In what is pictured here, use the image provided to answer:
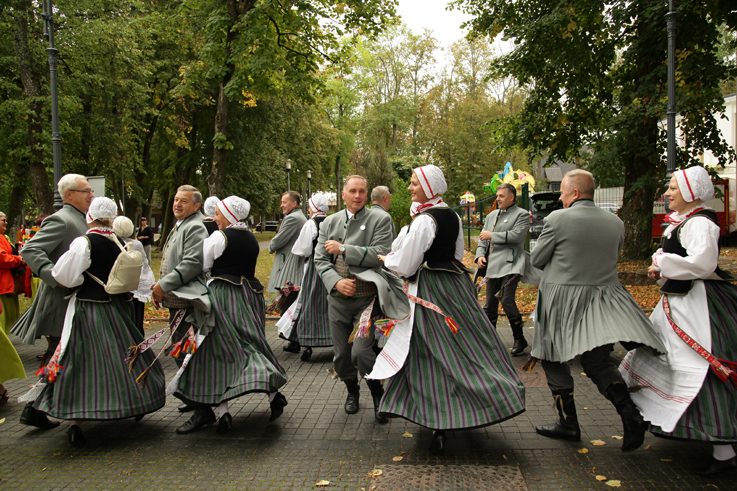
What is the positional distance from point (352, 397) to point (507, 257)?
2934 mm

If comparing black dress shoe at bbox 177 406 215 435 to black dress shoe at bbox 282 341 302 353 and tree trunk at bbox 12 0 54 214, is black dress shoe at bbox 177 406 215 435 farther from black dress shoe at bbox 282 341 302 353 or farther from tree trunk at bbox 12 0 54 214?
tree trunk at bbox 12 0 54 214

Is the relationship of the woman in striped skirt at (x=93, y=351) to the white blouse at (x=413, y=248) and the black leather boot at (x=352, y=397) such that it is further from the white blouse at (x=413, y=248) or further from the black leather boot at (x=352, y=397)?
the white blouse at (x=413, y=248)

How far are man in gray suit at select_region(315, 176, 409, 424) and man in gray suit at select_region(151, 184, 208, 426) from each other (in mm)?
1052

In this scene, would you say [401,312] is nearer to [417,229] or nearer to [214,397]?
[417,229]

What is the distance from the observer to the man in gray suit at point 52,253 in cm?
504

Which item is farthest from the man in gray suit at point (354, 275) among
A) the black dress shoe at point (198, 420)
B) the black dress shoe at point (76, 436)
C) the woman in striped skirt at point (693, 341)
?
the black dress shoe at point (76, 436)

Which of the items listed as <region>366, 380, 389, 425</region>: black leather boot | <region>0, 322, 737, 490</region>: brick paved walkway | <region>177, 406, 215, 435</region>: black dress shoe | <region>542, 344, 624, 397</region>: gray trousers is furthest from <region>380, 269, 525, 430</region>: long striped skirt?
<region>177, 406, 215, 435</region>: black dress shoe

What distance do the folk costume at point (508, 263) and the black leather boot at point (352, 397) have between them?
2.55m

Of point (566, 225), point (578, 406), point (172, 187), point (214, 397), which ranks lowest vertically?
point (578, 406)

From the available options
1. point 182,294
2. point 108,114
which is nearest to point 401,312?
point 182,294

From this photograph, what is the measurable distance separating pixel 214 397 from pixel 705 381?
3.48 m

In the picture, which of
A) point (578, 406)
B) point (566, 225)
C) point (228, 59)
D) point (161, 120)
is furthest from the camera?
point (161, 120)

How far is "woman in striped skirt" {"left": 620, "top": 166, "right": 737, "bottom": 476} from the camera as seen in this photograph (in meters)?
3.92

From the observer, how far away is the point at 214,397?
4875 mm
